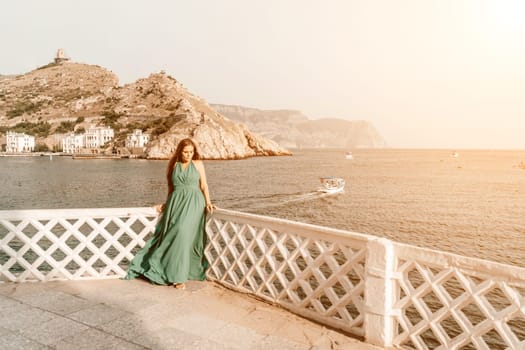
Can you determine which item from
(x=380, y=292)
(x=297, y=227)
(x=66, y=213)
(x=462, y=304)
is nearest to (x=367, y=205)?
(x=297, y=227)

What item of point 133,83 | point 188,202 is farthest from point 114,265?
point 133,83

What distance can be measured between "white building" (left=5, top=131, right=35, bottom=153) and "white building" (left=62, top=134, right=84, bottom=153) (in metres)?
12.9

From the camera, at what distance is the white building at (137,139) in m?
144

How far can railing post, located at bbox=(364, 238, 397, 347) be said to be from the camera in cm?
411

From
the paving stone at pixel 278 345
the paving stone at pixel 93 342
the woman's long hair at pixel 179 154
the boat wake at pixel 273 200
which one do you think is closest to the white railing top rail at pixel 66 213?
the woman's long hair at pixel 179 154

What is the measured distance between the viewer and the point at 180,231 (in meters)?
5.85

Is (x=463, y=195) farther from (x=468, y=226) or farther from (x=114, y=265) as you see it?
(x=114, y=265)

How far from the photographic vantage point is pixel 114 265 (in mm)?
6242

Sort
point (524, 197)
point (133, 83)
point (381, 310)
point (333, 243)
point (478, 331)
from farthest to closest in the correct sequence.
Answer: point (133, 83), point (524, 197), point (333, 243), point (381, 310), point (478, 331)

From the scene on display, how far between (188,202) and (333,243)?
7.78ft

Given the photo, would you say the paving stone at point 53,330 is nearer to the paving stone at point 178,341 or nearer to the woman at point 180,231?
the paving stone at point 178,341

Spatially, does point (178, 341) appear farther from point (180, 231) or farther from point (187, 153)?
point (187, 153)

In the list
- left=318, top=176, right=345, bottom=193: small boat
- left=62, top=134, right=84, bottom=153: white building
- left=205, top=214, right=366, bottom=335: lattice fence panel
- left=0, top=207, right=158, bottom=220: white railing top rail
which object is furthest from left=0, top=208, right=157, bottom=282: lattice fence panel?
left=62, top=134, right=84, bottom=153: white building

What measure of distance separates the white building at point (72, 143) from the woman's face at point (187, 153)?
16571 cm
